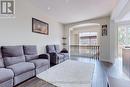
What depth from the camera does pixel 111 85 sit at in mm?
1190

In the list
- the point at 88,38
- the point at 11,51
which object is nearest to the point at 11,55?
the point at 11,51

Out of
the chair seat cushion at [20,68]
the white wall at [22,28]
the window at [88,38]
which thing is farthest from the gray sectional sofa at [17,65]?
the window at [88,38]

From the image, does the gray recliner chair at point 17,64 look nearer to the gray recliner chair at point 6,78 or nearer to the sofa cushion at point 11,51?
the sofa cushion at point 11,51

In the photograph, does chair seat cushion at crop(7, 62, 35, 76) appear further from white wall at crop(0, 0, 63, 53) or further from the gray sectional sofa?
white wall at crop(0, 0, 63, 53)

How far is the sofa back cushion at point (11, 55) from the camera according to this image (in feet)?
10.5

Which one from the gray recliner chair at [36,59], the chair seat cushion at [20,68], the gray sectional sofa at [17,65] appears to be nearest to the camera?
the gray sectional sofa at [17,65]

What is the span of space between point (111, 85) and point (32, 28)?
13.8 feet

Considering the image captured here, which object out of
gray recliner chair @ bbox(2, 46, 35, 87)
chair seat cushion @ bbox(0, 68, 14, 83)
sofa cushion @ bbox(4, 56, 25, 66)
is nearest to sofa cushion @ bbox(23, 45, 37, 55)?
gray recliner chair @ bbox(2, 46, 35, 87)

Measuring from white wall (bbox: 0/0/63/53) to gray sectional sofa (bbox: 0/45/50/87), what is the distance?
39 cm

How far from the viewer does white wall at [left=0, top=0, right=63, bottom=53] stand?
3543 mm

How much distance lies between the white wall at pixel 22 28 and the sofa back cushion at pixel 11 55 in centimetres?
33

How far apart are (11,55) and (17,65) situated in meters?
0.47

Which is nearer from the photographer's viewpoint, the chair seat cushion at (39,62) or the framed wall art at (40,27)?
the chair seat cushion at (39,62)

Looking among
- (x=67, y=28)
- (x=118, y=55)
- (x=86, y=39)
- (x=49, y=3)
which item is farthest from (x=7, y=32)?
(x=86, y=39)
